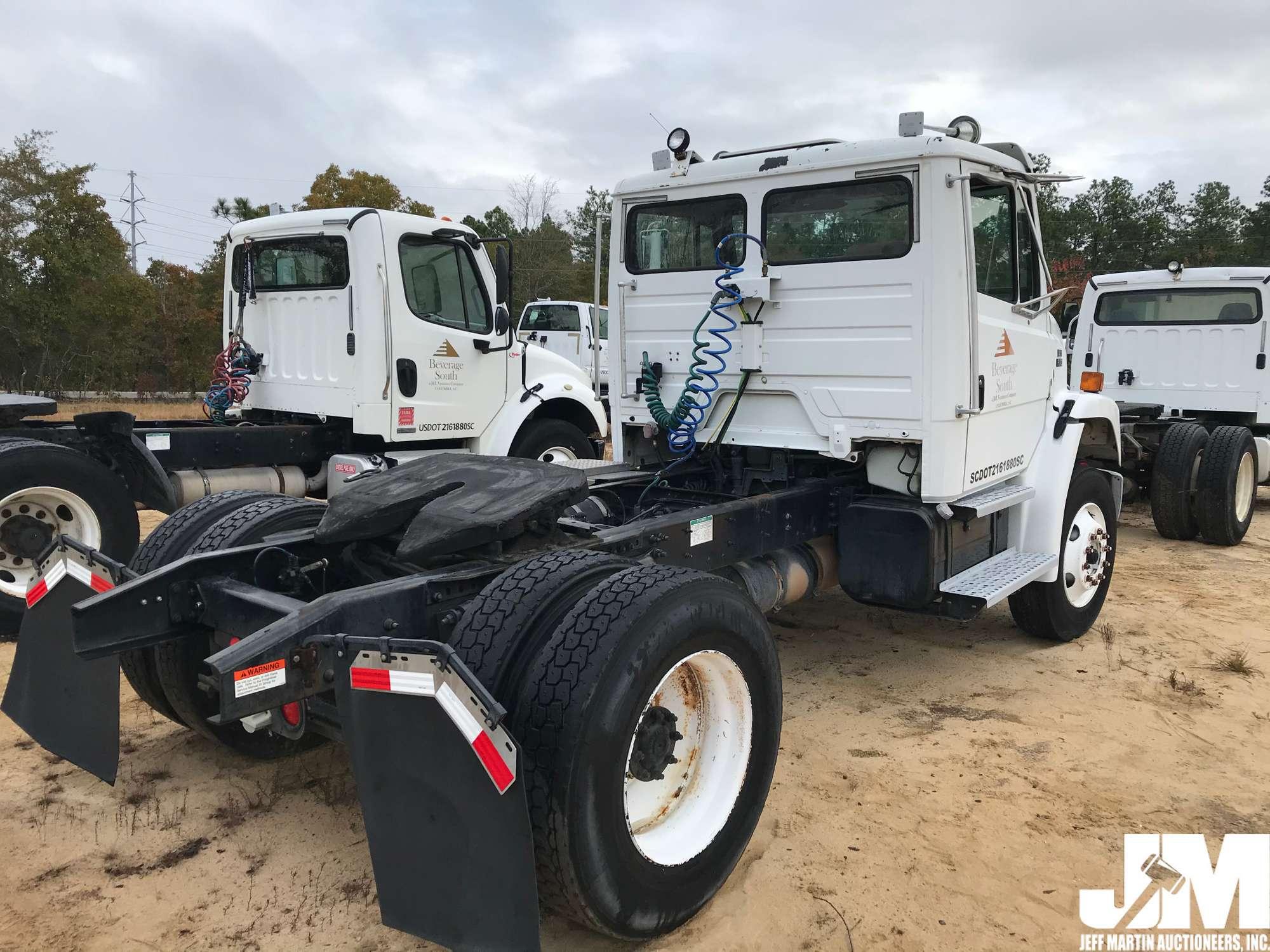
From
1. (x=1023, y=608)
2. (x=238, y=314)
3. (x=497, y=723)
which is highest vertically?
(x=238, y=314)

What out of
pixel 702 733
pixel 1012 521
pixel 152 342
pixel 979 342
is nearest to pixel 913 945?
pixel 702 733

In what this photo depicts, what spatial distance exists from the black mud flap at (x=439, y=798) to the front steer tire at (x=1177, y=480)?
322 inches

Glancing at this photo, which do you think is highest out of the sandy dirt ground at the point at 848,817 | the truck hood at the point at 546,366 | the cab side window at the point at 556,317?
the cab side window at the point at 556,317

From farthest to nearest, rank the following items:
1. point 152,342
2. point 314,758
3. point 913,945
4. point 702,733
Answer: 1. point 152,342
2. point 314,758
3. point 702,733
4. point 913,945

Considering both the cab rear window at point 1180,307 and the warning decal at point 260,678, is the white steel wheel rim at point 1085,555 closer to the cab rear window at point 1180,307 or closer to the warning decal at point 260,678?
the warning decal at point 260,678

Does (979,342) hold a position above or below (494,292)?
below

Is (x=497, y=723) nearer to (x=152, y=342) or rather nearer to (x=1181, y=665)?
(x=1181, y=665)

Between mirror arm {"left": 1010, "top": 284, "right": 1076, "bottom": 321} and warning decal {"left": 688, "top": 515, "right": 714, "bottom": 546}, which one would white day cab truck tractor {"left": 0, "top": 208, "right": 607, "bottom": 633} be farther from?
mirror arm {"left": 1010, "top": 284, "right": 1076, "bottom": 321}

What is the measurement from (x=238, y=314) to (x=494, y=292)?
84.2 inches

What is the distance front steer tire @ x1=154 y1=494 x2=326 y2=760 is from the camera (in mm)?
3469

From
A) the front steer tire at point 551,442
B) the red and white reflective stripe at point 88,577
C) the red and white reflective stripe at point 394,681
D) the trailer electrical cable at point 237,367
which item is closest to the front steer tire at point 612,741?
the red and white reflective stripe at point 394,681

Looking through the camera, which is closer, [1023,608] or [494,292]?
[1023,608]

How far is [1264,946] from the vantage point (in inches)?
111

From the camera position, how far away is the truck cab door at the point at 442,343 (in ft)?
23.7
